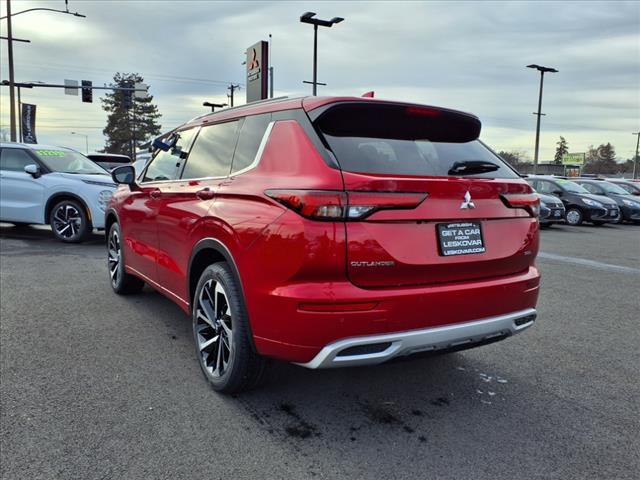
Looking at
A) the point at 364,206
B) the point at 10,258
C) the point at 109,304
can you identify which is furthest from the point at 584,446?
the point at 10,258

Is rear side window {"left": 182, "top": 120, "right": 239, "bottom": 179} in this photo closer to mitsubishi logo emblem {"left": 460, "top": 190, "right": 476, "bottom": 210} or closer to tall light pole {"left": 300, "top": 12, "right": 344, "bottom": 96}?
mitsubishi logo emblem {"left": 460, "top": 190, "right": 476, "bottom": 210}

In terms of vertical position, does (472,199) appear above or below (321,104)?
below

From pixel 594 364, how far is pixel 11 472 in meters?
3.83

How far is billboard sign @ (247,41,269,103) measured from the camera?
54.0 ft

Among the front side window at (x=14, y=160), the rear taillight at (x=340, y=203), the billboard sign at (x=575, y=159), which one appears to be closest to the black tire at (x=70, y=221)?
the front side window at (x=14, y=160)

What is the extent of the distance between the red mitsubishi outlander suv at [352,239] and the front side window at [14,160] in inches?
296

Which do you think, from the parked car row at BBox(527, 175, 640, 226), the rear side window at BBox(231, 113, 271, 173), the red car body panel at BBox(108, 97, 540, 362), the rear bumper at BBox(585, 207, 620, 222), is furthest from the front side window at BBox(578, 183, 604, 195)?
the rear side window at BBox(231, 113, 271, 173)

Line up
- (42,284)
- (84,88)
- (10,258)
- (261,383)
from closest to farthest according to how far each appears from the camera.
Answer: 1. (261,383)
2. (42,284)
3. (10,258)
4. (84,88)

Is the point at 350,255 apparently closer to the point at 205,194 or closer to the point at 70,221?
the point at 205,194

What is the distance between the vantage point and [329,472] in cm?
245

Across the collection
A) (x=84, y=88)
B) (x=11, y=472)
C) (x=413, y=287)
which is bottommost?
(x=11, y=472)

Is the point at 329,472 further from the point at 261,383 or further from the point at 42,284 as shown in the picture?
the point at 42,284

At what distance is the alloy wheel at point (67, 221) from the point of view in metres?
9.14

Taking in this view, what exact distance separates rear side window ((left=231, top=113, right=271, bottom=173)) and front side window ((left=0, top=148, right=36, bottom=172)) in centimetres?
778
